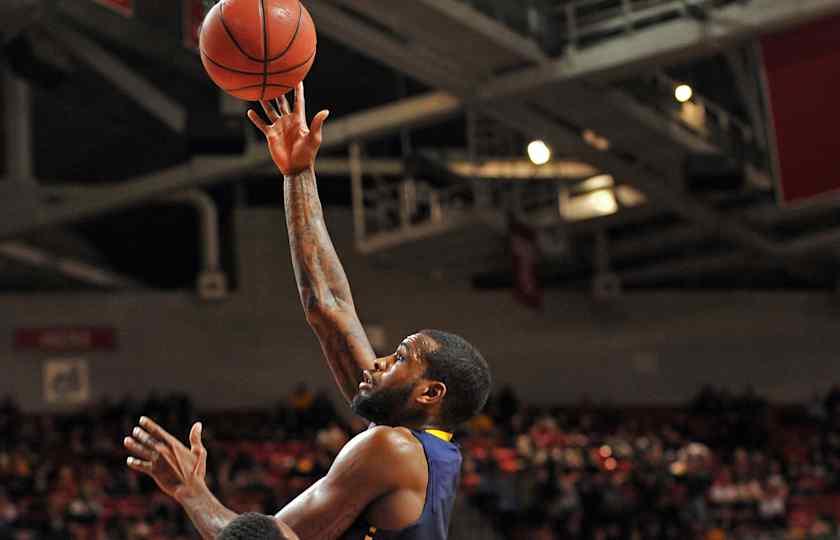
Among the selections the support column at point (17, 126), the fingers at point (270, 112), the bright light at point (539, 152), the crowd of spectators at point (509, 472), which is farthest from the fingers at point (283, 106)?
the support column at point (17, 126)

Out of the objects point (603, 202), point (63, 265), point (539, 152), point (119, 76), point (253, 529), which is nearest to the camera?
point (253, 529)

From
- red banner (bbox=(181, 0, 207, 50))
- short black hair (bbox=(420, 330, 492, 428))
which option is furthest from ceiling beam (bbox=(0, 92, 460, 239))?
short black hair (bbox=(420, 330, 492, 428))

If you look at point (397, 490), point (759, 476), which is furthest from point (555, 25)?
point (397, 490)

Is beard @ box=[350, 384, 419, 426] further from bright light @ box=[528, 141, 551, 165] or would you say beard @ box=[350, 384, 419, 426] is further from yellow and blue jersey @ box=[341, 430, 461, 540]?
bright light @ box=[528, 141, 551, 165]

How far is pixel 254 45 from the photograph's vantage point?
3771mm

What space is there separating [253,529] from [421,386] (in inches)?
25.7

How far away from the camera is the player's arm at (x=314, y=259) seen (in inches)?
141

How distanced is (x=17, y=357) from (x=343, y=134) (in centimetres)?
700

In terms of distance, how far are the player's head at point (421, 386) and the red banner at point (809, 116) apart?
9827 millimetres

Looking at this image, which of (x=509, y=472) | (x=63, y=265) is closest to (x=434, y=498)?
(x=509, y=472)

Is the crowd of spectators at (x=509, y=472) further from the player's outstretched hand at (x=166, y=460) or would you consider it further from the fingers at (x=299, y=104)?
the player's outstretched hand at (x=166, y=460)

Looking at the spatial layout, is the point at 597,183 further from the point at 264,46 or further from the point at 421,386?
the point at 421,386

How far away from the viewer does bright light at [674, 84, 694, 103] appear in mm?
15523

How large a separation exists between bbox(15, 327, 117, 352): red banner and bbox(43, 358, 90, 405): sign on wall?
0.68 feet
